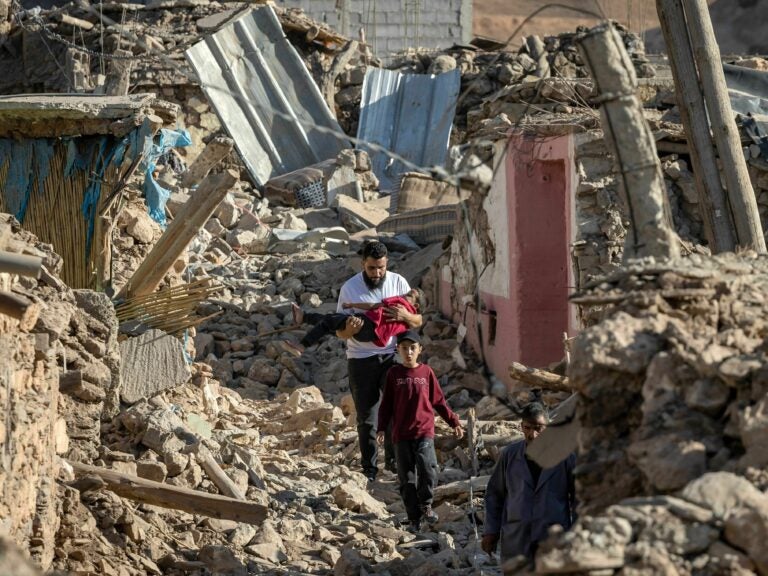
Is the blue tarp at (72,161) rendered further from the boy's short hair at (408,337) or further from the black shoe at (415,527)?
the black shoe at (415,527)

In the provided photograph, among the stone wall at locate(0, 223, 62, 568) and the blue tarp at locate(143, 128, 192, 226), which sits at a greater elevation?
the blue tarp at locate(143, 128, 192, 226)

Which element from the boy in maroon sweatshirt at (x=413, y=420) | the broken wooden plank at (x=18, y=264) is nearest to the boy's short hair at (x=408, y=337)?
the boy in maroon sweatshirt at (x=413, y=420)

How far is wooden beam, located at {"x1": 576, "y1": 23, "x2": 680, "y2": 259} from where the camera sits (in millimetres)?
5645

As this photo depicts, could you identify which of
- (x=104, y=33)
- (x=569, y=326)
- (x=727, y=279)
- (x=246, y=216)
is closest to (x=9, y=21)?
(x=104, y=33)

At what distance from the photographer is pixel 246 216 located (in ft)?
63.0

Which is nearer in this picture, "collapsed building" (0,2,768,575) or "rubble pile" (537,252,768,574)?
"rubble pile" (537,252,768,574)

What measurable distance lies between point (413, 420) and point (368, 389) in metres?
0.93

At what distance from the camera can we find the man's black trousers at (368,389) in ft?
30.2

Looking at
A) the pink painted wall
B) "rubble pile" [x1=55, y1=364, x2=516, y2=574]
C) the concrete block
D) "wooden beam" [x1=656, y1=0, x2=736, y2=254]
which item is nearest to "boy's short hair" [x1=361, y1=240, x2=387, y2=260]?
"rubble pile" [x1=55, y1=364, x2=516, y2=574]

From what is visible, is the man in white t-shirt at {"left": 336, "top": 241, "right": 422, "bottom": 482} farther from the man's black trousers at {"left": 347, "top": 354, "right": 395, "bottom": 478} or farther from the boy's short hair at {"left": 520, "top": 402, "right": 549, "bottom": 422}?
the boy's short hair at {"left": 520, "top": 402, "right": 549, "bottom": 422}

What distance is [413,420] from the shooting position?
8.38 metres

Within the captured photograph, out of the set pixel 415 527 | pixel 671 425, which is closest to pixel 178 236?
pixel 415 527

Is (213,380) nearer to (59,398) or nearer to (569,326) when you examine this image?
(569,326)

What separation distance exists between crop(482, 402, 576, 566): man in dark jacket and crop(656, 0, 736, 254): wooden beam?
8.04 feet
